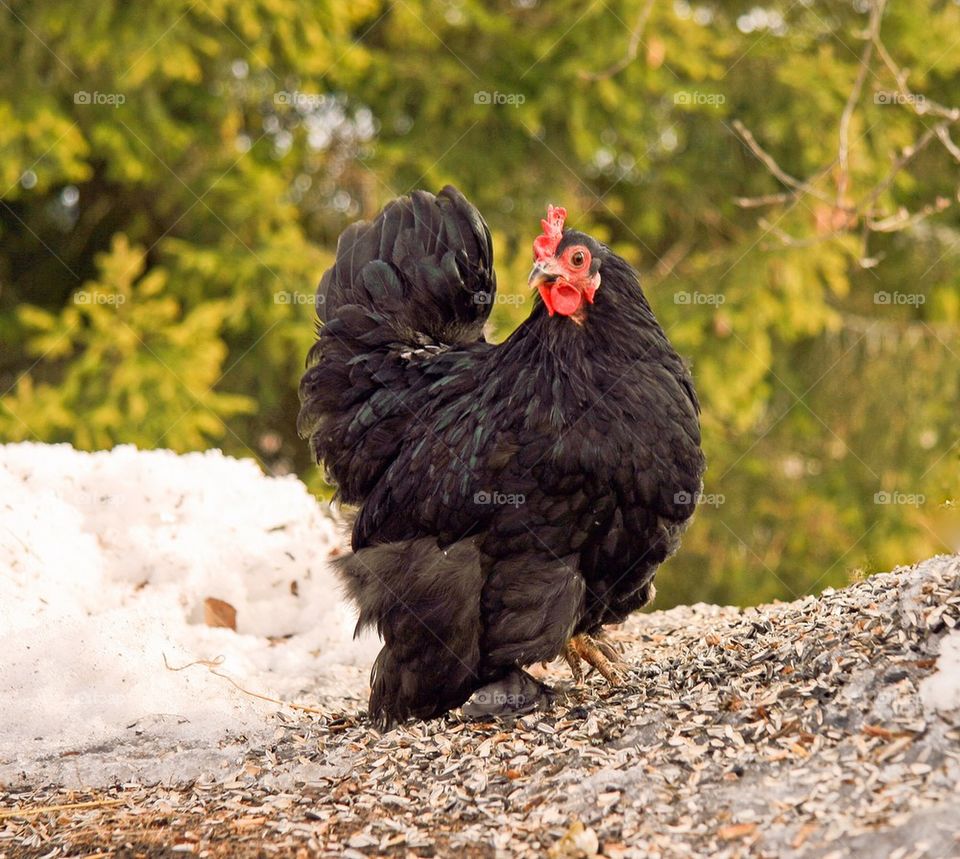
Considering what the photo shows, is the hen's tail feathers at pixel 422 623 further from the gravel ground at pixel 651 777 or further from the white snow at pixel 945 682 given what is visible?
the white snow at pixel 945 682

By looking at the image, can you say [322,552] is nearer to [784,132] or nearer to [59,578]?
[59,578]

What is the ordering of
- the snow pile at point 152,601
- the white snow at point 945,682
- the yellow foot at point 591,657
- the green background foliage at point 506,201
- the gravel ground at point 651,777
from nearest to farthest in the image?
the gravel ground at point 651,777 < the white snow at point 945,682 < the snow pile at point 152,601 < the yellow foot at point 591,657 < the green background foliage at point 506,201

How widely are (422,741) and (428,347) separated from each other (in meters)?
1.69

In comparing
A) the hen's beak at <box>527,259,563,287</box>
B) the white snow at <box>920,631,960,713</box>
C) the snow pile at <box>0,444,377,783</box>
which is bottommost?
the snow pile at <box>0,444,377,783</box>

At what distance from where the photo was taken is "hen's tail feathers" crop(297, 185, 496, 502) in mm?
4383

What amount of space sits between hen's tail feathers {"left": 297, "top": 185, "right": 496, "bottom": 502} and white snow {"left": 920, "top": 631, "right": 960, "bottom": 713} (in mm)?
2210

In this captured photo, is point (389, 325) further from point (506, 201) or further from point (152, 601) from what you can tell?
point (506, 201)

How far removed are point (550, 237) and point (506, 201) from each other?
5963 millimetres

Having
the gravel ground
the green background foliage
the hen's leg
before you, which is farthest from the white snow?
the green background foliage

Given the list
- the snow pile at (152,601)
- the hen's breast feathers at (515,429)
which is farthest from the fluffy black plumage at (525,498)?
the snow pile at (152,601)

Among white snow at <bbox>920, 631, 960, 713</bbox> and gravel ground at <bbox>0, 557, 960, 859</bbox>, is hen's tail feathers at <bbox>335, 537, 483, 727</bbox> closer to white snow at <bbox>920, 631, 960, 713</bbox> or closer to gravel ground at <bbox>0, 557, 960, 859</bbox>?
gravel ground at <bbox>0, 557, 960, 859</bbox>

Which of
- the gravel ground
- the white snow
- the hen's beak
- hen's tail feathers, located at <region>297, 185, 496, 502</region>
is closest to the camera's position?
the gravel ground

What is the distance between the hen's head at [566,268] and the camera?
369 cm

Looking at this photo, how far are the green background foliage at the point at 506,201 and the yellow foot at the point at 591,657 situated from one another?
398cm
